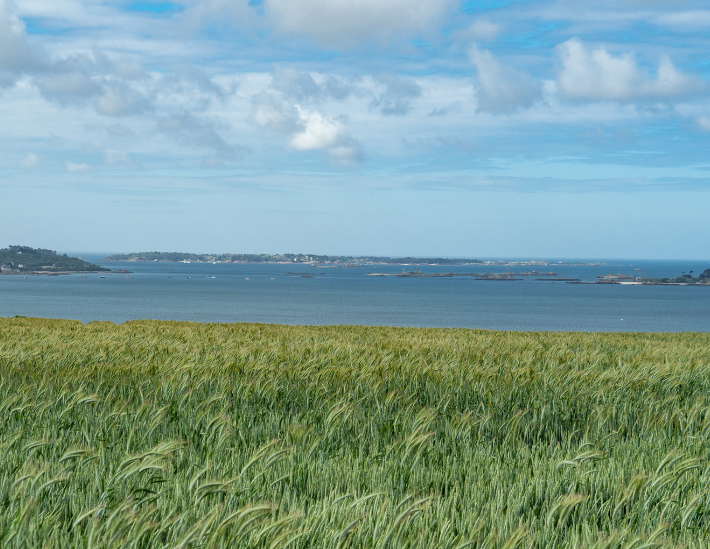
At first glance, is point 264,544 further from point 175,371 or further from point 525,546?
point 175,371

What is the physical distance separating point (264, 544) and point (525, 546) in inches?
52.8

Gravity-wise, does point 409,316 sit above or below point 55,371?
below

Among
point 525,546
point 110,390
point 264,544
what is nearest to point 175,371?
point 110,390

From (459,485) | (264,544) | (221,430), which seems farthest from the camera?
(221,430)

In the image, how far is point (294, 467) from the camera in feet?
14.9

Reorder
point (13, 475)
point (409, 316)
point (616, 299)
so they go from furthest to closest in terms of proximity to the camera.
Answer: point (616, 299) → point (409, 316) → point (13, 475)

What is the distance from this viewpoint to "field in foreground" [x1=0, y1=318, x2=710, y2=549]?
328 centimetres

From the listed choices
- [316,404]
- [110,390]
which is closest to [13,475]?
[110,390]

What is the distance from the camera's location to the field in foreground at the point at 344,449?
3.28m

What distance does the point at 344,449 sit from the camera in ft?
A: 17.8

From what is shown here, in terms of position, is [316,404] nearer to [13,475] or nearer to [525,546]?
[13,475]

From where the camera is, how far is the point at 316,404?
686cm

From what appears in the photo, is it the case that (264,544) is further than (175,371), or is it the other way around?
(175,371)

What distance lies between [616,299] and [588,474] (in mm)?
179633
